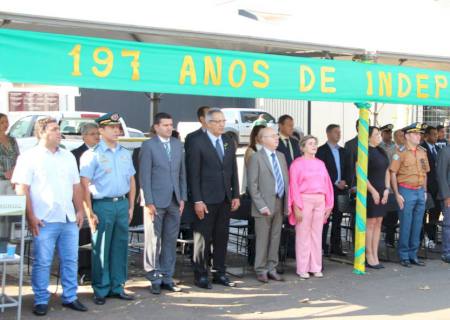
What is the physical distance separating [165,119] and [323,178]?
229 cm

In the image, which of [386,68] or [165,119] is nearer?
[165,119]

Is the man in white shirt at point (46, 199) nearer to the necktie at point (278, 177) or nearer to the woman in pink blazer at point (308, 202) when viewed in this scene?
the necktie at point (278, 177)

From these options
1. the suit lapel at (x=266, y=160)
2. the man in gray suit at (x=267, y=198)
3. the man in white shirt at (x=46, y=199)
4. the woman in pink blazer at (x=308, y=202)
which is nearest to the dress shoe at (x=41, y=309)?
the man in white shirt at (x=46, y=199)

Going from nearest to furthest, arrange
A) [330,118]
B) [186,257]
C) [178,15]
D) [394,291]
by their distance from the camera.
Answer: [178,15]
[394,291]
[186,257]
[330,118]

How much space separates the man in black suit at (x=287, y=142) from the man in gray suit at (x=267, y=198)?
86 centimetres

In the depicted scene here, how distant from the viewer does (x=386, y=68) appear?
930 cm

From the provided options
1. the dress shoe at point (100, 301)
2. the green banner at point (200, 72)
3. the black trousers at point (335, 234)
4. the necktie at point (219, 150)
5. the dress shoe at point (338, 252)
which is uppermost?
the green banner at point (200, 72)

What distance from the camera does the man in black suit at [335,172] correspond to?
10773mm

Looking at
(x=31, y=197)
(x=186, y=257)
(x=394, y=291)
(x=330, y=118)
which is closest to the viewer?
(x=31, y=197)

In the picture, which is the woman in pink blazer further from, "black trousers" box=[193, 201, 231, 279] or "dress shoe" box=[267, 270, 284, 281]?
"black trousers" box=[193, 201, 231, 279]

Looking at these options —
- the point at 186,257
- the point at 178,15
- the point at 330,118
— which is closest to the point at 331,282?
the point at 186,257

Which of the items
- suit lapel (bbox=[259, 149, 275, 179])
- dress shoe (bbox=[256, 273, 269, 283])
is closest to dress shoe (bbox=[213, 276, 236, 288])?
dress shoe (bbox=[256, 273, 269, 283])

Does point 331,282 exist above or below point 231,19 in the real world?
below

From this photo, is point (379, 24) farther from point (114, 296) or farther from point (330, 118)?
point (330, 118)
